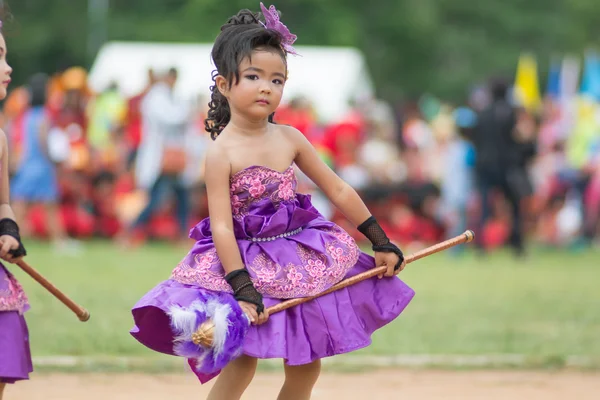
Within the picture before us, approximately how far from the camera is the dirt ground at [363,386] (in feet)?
19.9

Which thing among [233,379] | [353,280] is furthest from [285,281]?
[233,379]

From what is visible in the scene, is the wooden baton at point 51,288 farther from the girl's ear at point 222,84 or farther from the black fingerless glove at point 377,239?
the black fingerless glove at point 377,239

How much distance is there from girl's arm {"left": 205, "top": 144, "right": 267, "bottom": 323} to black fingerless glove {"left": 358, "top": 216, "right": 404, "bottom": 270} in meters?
0.58

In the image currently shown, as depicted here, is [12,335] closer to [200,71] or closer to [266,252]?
[266,252]

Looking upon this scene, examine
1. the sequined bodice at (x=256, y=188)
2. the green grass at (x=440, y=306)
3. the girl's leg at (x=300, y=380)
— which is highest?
the sequined bodice at (x=256, y=188)

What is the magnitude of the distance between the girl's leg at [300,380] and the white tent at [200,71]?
51.7ft

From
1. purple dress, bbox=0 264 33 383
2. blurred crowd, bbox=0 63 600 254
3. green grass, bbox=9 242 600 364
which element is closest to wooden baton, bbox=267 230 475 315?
purple dress, bbox=0 264 33 383

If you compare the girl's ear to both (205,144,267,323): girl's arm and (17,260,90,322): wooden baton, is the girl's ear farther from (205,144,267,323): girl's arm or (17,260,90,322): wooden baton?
(17,260,90,322): wooden baton

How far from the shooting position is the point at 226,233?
14.5 feet

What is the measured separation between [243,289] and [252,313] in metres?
0.09

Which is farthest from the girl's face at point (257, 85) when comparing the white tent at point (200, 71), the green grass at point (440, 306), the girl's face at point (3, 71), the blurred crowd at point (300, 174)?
the white tent at point (200, 71)

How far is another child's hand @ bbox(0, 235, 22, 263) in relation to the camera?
4.47 m

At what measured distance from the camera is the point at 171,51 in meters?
21.0

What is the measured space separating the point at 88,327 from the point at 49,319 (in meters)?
0.43
